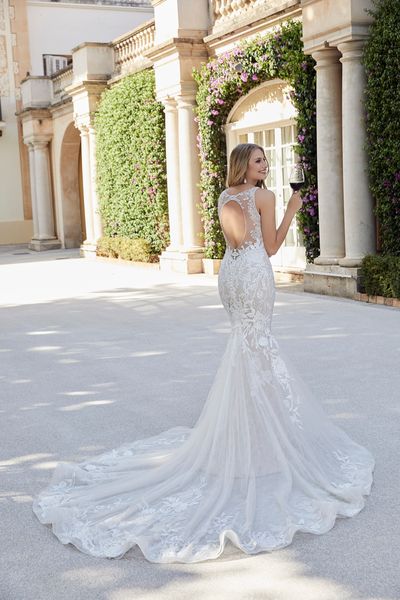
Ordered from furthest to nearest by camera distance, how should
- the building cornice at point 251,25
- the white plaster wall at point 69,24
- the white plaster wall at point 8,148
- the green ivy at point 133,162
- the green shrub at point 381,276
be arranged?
the white plaster wall at point 69,24 < the white plaster wall at point 8,148 < the green ivy at point 133,162 < the building cornice at point 251,25 < the green shrub at point 381,276

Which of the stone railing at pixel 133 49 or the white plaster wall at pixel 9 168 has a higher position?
the stone railing at pixel 133 49

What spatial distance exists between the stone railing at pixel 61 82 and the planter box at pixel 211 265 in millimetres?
9514

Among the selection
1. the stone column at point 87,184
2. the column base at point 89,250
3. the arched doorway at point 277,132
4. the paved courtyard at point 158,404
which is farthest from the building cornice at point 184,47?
the column base at point 89,250

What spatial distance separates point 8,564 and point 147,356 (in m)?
4.27

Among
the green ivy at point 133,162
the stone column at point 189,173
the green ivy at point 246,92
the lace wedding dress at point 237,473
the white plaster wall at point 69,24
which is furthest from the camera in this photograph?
the white plaster wall at point 69,24

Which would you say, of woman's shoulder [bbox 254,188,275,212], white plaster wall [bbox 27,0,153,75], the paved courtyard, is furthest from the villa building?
woman's shoulder [bbox 254,188,275,212]

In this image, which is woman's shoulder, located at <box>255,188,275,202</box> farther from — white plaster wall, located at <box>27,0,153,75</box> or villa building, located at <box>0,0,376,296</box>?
white plaster wall, located at <box>27,0,153,75</box>

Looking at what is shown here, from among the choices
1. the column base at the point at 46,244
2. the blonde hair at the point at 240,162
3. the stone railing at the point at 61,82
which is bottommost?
the column base at the point at 46,244

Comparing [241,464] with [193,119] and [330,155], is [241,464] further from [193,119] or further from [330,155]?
[193,119]

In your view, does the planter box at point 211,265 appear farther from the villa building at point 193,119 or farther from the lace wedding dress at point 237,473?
the lace wedding dress at point 237,473

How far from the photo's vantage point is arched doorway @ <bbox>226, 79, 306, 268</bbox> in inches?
506

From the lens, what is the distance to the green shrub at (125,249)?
16812 millimetres

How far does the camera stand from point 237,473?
155 inches

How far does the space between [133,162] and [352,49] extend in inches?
302
